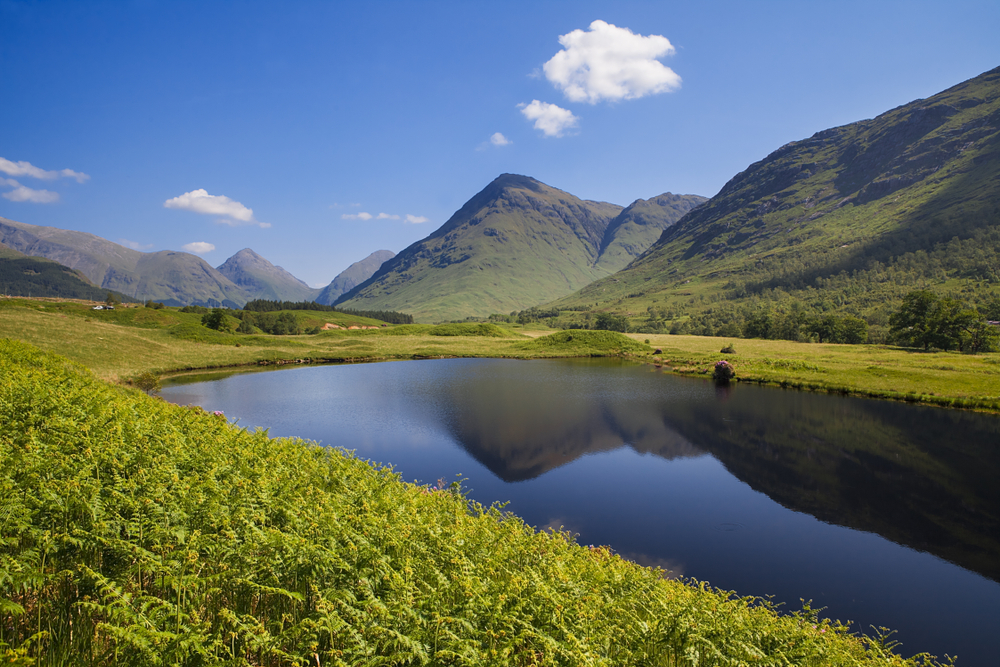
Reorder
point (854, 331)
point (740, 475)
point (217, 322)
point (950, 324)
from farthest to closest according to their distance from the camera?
point (217, 322)
point (854, 331)
point (950, 324)
point (740, 475)

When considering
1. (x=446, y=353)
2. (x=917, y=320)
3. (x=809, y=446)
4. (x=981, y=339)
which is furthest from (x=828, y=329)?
(x=809, y=446)

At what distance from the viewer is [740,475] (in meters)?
23.6

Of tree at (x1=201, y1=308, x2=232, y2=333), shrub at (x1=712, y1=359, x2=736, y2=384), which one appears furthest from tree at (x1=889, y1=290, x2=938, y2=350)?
tree at (x1=201, y1=308, x2=232, y2=333)

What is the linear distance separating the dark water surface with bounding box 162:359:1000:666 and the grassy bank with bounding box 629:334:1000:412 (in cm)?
282

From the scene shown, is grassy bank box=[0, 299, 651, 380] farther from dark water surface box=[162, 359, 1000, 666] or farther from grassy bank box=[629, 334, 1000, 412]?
grassy bank box=[629, 334, 1000, 412]

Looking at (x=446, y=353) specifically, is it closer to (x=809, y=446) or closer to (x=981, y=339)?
(x=809, y=446)

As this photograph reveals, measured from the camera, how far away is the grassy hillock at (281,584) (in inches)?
214

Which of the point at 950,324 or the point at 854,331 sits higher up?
the point at 950,324

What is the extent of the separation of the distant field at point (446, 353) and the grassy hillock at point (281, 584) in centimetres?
3845

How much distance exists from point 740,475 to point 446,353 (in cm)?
6524

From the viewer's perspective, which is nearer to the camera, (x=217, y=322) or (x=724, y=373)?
(x=724, y=373)

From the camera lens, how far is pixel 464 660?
5.47m

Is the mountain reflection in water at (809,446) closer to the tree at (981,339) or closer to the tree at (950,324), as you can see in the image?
the tree at (950,324)

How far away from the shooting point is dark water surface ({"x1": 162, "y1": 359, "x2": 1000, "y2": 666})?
14.2 m
